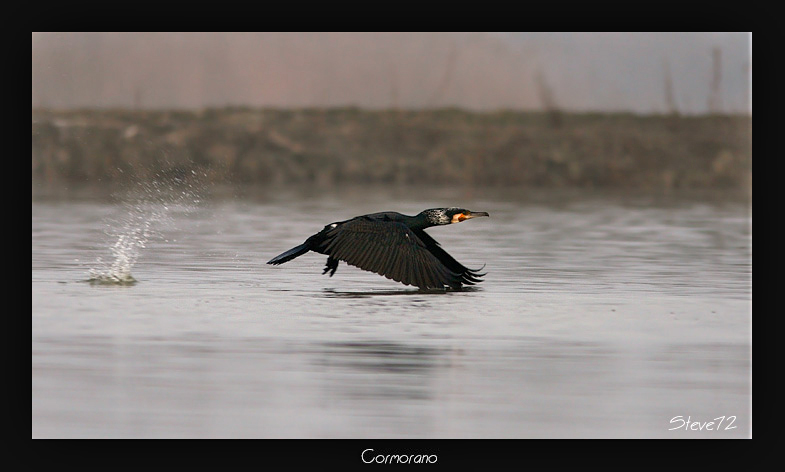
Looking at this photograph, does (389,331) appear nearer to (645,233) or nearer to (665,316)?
(665,316)

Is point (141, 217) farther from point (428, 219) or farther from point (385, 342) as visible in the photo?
point (385, 342)

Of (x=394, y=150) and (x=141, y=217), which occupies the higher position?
(x=394, y=150)

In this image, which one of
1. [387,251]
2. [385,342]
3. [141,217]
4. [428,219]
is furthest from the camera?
[141,217]

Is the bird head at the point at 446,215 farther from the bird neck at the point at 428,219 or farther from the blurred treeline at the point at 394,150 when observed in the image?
the blurred treeline at the point at 394,150

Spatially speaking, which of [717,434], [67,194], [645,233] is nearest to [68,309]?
[717,434]

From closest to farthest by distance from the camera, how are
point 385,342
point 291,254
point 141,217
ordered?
point 385,342
point 291,254
point 141,217

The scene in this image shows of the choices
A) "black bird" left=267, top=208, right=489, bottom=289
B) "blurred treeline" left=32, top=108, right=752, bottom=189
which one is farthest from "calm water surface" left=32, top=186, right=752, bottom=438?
"blurred treeline" left=32, top=108, right=752, bottom=189

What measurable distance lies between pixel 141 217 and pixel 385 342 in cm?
1352

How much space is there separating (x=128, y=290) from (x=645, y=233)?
8.72m

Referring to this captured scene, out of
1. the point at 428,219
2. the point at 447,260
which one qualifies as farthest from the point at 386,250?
the point at 447,260

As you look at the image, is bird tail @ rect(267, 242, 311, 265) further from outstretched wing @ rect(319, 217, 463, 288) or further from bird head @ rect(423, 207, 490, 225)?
bird head @ rect(423, 207, 490, 225)

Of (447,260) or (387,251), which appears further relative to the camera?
(447,260)

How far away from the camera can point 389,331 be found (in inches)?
376

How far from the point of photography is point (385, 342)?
908 cm
